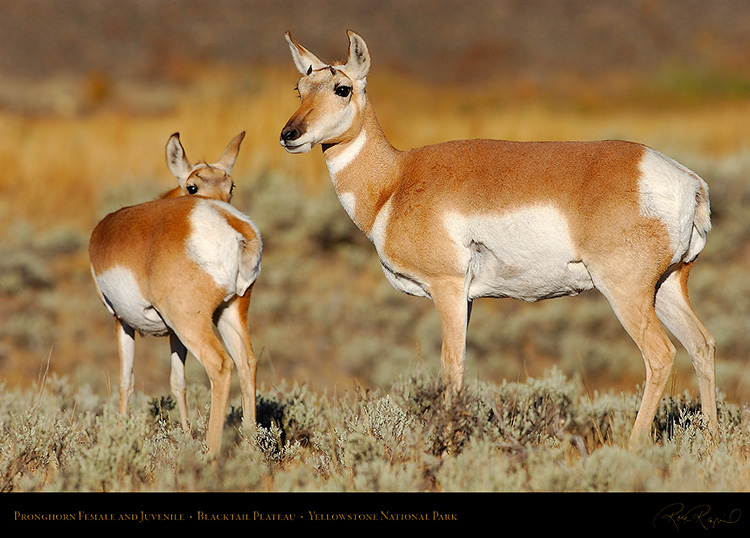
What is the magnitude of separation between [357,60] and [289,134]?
0.76 metres

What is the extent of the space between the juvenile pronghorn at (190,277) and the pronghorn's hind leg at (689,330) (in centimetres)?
251

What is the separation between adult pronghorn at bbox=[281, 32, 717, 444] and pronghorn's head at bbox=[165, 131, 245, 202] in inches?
34.5

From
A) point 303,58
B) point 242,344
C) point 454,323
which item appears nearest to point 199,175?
point 303,58

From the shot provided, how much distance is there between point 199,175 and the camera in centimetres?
600

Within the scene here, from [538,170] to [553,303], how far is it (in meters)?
8.20

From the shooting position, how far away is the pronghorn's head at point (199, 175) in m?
5.99

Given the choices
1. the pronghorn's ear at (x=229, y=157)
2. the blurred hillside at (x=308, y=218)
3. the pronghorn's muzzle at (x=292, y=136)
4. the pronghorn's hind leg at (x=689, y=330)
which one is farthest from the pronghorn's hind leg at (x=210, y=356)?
the pronghorn's hind leg at (x=689, y=330)

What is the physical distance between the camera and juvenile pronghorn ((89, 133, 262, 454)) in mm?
4969

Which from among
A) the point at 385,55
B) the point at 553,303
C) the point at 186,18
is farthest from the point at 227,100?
the point at 186,18

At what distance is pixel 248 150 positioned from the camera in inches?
626

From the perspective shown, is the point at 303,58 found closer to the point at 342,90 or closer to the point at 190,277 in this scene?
the point at 342,90

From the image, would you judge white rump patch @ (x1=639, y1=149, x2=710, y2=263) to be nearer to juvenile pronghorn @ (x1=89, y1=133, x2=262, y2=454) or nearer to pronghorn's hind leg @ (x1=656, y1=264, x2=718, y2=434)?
pronghorn's hind leg @ (x1=656, y1=264, x2=718, y2=434)
